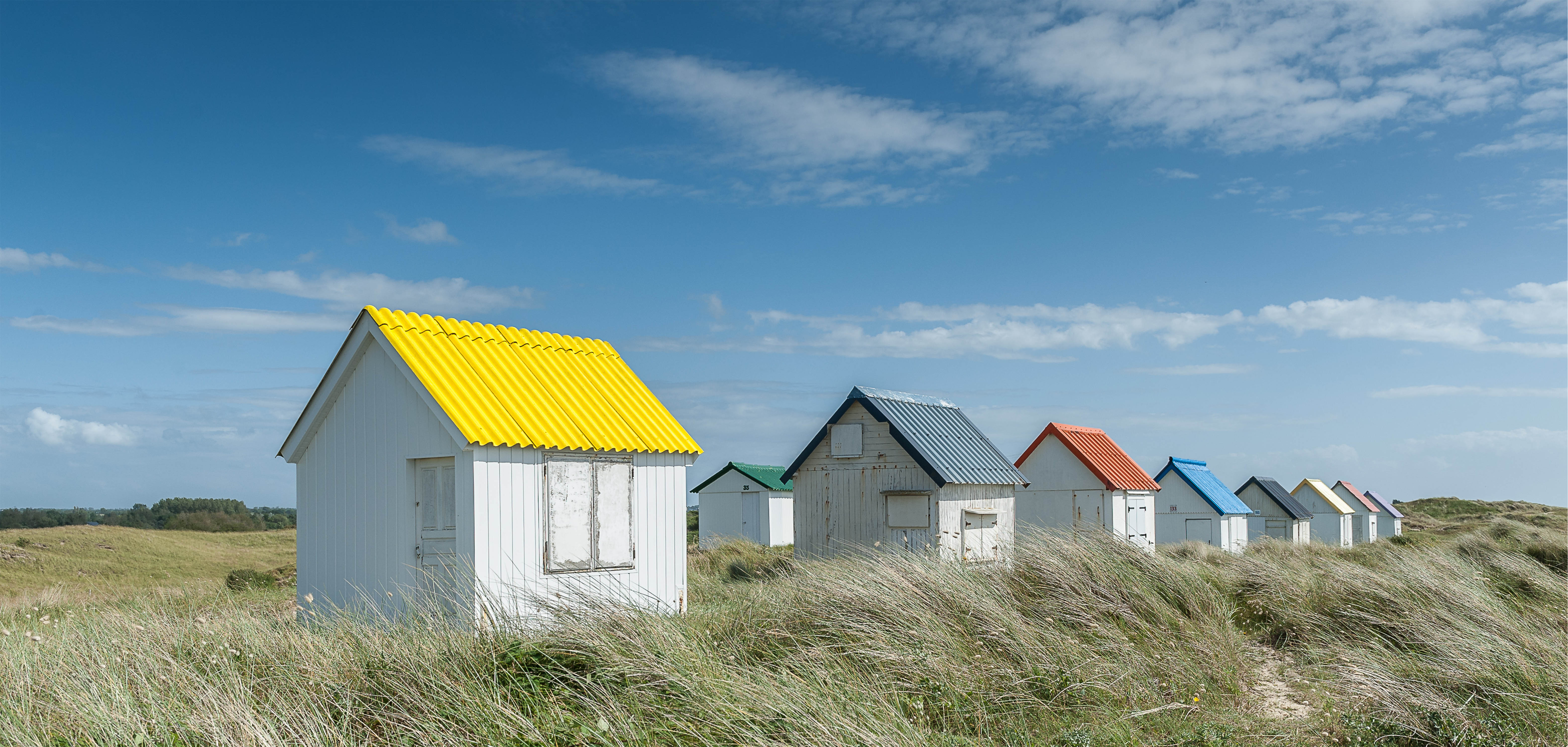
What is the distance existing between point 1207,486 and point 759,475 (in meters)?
18.7

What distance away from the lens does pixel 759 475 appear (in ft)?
141

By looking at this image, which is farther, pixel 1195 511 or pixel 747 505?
pixel 747 505

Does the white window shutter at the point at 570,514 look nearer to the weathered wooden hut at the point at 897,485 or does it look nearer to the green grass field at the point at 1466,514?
the weathered wooden hut at the point at 897,485

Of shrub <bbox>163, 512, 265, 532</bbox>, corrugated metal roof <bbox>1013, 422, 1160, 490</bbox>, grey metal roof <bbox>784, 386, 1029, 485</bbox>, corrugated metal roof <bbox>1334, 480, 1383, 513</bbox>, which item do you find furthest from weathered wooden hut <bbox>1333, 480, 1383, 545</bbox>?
shrub <bbox>163, 512, 265, 532</bbox>

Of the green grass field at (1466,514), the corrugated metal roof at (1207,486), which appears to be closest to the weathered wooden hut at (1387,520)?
the green grass field at (1466,514)

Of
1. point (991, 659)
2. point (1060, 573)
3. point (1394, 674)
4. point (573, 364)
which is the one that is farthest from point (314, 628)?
point (1394, 674)

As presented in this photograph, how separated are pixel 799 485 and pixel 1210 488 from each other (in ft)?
58.0

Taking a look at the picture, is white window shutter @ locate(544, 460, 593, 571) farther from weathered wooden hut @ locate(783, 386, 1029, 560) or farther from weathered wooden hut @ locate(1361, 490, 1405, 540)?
weathered wooden hut @ locate(1361, 490, 1405, 540)

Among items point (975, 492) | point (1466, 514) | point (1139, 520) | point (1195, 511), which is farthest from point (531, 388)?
point (1466, 514)

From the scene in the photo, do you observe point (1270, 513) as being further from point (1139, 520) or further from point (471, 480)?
point (471, 480)

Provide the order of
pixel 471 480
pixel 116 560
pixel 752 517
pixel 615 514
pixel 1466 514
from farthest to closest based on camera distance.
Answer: pixel 1466 514
pixel 752 517
pixel 116 560
pixel 615 514
pixel 471 480

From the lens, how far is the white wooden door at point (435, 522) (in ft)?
39.2

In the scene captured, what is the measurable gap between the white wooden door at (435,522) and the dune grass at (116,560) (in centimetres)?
727

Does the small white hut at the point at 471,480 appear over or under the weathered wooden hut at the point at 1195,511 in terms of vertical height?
over
